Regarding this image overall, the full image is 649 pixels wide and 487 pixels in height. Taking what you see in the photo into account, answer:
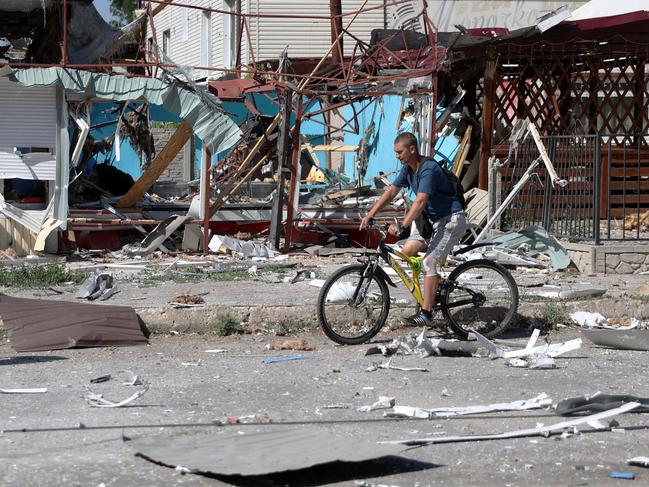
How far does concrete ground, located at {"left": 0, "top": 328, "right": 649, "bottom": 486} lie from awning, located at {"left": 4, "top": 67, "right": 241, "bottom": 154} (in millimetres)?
5223

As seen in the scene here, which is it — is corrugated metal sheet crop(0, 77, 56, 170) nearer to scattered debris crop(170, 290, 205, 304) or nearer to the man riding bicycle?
scattered debris crop(170, 290, 205, 304)

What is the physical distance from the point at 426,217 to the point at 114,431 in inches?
161

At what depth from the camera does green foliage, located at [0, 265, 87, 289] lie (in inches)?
470

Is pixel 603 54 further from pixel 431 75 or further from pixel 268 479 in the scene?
pixel 268 479

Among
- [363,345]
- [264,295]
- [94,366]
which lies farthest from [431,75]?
[94,366]

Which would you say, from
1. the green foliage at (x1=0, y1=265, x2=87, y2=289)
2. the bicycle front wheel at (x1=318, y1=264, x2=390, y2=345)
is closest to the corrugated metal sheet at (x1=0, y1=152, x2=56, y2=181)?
the green foliage at (x1=0, y1=265, x2=87, y2=289)

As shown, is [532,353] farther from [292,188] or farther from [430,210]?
[292,188]

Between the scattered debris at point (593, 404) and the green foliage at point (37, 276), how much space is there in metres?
7.07

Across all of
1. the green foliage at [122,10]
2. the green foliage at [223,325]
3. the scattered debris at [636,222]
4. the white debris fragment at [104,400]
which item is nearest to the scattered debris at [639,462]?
the white debris fragment at [104,400]

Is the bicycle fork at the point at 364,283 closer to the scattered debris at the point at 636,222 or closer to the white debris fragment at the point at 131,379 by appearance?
the white debris fragment at the point at 131,379

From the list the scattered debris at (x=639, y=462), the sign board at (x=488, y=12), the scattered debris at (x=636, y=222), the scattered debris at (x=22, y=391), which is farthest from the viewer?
the sign board at (x=488, y=12)

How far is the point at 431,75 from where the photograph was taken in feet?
50.8

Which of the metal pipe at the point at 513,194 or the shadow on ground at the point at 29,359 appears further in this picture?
the metal pipe at the point at 513,194

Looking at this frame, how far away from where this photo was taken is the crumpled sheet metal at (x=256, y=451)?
5180 millimetres
